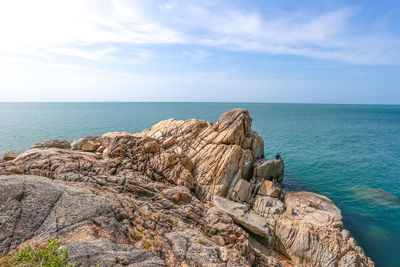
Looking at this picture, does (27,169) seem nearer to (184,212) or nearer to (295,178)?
(184,212)

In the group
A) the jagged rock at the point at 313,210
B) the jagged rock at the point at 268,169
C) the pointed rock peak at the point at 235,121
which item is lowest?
the jagged rock at the point at 313,210

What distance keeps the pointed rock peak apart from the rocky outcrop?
18 cm

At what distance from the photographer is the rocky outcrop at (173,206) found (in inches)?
434

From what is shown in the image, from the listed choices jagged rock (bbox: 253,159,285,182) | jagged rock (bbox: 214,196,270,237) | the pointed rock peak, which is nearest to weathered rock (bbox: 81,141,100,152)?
the pointed rock peak

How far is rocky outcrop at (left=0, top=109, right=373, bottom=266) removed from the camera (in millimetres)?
11016

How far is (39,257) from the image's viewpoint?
862cm

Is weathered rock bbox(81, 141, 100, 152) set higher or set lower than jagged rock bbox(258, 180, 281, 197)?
higher

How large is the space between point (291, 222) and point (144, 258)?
1921 cm

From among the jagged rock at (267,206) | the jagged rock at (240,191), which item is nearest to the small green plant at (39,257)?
the jagged rock at (240,191)

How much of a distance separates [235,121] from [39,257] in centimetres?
2915

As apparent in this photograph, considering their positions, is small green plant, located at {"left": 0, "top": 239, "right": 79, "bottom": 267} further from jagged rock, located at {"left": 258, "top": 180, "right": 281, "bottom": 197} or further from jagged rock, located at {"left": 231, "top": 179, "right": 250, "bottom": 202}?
jagged rock, located at {"left": 258, "top": 180, "right": 281, "bottom": 197}

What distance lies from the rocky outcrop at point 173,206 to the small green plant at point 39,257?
59cm

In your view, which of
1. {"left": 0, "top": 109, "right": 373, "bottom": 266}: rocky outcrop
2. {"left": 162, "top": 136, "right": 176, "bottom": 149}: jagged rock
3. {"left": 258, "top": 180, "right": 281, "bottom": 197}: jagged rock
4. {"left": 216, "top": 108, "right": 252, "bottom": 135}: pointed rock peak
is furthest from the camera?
{"left": 216, "top": 108, "right": 252, "bottom": 135}: pointed rock peak

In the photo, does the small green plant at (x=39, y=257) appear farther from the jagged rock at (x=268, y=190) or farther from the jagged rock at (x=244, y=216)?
the jagged rock at (x=268, y=190)
